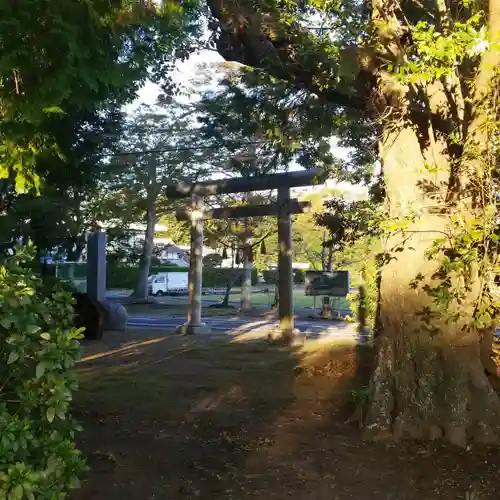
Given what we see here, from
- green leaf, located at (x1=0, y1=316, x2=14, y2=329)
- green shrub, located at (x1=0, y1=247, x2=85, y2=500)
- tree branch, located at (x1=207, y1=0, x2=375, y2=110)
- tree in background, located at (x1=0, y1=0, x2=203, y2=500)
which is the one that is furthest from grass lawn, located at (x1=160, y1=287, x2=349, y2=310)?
green leaf, located at (x1=0, y1=316, x2=14, y2=329)

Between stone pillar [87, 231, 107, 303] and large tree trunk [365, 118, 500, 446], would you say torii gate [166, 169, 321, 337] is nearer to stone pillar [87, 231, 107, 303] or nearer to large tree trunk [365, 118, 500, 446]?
stone pillar [87, 231, 107, 303]

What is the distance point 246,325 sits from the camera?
18656mm

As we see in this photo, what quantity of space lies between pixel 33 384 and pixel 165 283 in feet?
118

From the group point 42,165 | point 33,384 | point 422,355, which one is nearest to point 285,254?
point 42,165

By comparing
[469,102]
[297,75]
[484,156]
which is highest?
[297,75]

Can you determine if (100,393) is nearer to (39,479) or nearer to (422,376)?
(422,376)

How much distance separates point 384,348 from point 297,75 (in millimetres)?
2937

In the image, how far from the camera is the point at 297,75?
6027 mm

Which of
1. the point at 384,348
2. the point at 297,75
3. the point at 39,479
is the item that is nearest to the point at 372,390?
the point at 384,348

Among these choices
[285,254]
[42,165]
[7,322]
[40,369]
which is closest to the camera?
[7,322]

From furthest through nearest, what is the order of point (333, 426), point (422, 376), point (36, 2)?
point (333, 426) → point (422, 376) → point (36, 2)

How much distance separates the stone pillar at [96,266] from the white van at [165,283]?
20807 mm

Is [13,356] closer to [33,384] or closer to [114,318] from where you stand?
[33,384]

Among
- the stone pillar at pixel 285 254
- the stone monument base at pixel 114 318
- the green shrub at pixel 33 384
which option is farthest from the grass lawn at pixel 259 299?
the green shrub at pixel 33 384
